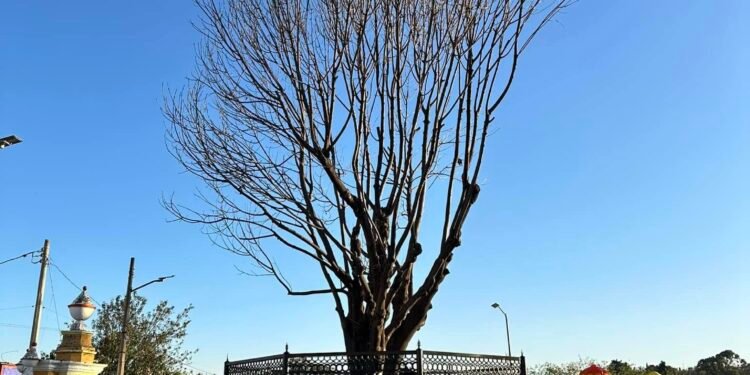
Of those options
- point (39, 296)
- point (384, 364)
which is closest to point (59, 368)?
point (384, 364)

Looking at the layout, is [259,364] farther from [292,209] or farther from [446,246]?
[446,246]

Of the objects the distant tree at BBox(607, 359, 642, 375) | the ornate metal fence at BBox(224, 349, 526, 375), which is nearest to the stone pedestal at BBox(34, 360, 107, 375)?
the ornate metal fence at BBox(224, 349, 526, 375)

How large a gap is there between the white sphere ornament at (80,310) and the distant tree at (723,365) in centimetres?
7412

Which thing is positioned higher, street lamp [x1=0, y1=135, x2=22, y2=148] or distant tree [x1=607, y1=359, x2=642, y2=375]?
street lamp [x1=0, y1=135, x2=22, y2=148]

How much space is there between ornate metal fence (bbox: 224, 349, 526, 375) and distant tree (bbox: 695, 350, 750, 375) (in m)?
72.5

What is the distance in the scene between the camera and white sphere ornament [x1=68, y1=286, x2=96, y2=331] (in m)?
8.52

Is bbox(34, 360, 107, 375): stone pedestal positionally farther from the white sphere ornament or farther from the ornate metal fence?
the ornate metal fence

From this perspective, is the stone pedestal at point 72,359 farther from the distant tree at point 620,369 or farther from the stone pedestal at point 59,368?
the distant tree at point 620,369

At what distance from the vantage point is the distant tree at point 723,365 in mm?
67594

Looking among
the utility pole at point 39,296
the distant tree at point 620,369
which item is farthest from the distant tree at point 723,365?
the utility pole at point 39,296

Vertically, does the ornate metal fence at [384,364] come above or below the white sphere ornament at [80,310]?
below

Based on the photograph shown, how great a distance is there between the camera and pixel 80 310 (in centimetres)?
855

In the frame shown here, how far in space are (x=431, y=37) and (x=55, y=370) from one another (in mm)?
6717

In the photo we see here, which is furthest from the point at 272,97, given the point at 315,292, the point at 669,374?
the point at 669,374
